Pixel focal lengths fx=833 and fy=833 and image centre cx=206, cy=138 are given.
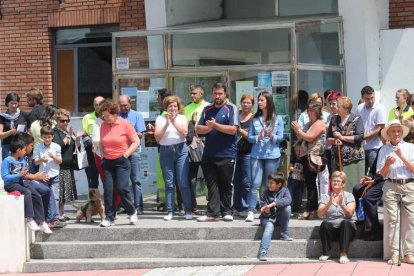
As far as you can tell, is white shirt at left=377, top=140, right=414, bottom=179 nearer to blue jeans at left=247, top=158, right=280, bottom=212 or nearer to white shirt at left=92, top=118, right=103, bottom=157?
blue jeans at left=247, top=158, right=280, bottom=212

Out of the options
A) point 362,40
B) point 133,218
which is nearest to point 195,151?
point 133,218

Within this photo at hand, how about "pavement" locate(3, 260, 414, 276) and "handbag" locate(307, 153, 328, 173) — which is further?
"handbag" locate(307, 153, 328, 173)

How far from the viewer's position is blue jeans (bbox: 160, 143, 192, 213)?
11500mm

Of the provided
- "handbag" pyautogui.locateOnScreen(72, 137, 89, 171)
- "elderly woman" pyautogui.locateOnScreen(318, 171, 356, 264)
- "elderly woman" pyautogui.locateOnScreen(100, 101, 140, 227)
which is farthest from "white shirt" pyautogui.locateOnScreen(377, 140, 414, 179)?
"handbag" pyautogui.locateOnScreen(72, 137, 89, 171)

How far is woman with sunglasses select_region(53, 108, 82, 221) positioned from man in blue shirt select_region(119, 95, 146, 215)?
0.80 m

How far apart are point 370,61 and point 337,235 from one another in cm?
389

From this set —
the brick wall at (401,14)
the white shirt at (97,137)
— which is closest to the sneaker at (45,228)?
the white shirt at (97,137)

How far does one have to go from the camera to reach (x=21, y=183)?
11.0 m

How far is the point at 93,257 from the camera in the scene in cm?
1095

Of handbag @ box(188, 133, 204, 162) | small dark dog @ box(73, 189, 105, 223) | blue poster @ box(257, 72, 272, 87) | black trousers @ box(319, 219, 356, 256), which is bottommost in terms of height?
black trousers @ box(319, 219, 356, 256)

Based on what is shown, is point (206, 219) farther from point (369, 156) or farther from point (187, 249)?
point (369, 156)

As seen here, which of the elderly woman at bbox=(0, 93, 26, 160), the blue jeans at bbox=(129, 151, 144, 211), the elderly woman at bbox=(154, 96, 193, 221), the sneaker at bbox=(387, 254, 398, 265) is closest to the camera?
the sneaker at bbox=(387, 254, 398, 265)

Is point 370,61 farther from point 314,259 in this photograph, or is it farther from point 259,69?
point 314,259

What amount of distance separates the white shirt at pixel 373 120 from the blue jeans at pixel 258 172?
4.62 feet
